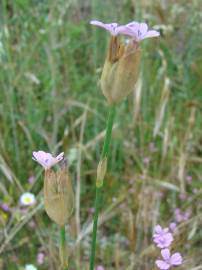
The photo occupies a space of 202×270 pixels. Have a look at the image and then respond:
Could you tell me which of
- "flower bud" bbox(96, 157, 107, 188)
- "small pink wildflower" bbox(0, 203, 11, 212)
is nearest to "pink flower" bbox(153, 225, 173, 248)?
"flower bud" bbox(96, 157, 107, 188)

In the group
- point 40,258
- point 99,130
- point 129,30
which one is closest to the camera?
point 129,30

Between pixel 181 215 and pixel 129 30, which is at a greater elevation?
pixel 129 30

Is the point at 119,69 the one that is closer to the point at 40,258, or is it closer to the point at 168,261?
the point at 168,261

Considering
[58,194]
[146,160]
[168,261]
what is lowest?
[146,160]

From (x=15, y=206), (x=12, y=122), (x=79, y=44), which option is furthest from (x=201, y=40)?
(x=15, y=206)

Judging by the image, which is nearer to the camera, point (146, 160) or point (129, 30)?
point (129, 30)

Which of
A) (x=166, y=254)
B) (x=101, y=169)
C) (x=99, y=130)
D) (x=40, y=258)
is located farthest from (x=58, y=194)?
(x=99, y=130)
